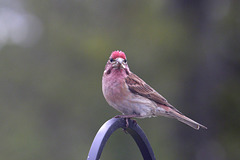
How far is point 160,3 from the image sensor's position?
462 inches

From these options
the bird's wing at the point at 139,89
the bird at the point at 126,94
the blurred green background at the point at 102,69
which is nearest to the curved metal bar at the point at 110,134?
the bird at the point at 126,94

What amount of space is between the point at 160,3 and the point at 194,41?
5.09ft

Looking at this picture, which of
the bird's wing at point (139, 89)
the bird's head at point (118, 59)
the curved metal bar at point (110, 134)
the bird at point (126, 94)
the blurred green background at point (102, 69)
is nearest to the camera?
the curved metal bar at point (110, 134)

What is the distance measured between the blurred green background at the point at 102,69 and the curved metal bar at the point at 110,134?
6.17 metres

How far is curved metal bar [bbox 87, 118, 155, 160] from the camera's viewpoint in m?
3.27

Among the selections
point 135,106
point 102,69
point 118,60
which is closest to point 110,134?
point 118,60

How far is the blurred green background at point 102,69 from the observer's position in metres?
10.2

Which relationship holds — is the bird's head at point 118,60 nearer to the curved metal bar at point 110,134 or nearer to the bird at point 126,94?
the bird at point 126,94

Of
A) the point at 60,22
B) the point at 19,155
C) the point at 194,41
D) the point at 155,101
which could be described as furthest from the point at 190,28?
the point at 19,155

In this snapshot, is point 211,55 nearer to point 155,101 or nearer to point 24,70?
point 155,101

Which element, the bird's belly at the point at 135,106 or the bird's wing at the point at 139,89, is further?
the bird's wing at the point at 139,89

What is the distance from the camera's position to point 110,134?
3.55 meters

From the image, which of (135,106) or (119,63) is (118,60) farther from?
(135,106)

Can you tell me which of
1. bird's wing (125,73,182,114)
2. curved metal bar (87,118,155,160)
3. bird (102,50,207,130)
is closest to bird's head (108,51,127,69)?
bird (102,50,207,130)
